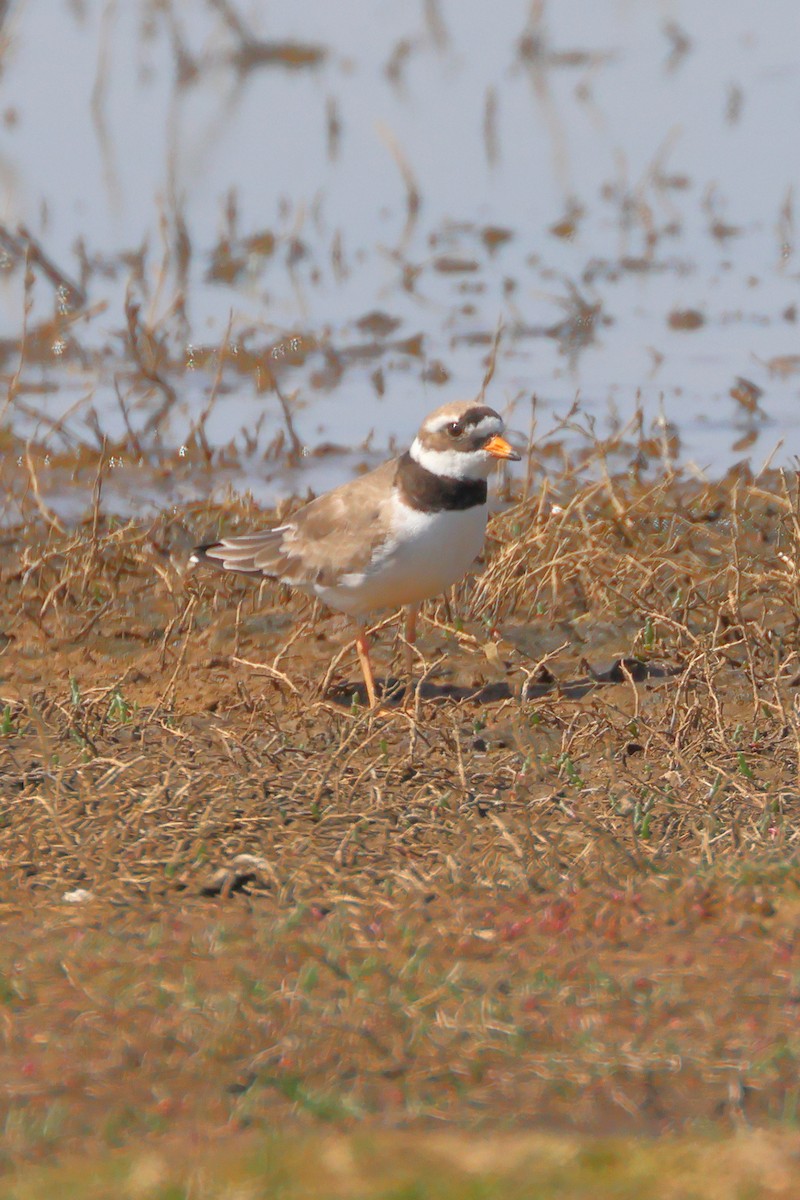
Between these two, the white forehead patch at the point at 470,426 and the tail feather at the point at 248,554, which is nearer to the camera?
the white forehead patch at the point at 470,426

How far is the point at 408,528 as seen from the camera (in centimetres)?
602

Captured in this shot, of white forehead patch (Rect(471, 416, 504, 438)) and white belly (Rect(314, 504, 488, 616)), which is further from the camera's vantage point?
white forehead patch (Rect(471, 416, 504, 438))

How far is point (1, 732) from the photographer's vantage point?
592 centimetres

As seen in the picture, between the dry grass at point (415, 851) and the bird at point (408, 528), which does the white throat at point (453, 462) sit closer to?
the bird at point (408, 528)

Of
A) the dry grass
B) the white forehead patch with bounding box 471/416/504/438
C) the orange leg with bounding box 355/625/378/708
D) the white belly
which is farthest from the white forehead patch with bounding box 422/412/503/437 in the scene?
the orange leg with bounding box 355/625/378/708

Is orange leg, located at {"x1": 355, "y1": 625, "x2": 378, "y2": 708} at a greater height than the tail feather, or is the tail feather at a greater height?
the tail feather

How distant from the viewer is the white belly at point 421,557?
6.00 m

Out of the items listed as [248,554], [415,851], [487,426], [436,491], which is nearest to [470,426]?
[487,426]

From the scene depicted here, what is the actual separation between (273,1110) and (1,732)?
2.64 m

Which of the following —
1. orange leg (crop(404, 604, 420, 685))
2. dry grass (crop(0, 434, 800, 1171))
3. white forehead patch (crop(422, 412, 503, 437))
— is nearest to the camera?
dry grass (crop(0, 434, 800, 1171))

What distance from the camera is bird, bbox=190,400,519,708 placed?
602cm

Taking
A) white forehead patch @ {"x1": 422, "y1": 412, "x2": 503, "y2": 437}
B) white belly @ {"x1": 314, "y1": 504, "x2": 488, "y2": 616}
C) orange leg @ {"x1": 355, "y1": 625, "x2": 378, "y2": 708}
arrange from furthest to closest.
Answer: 1. white forehead patch @ {"x1": 422, "y1": 412, "x2": 503, "y2": 437}
2. orange leg @ {"x1": 355, "y1": 625, "x2": 378, "y2": 708}
3. white belly @ {"x1": 314, "y1": 504, "x2": 488, "y2": 616}

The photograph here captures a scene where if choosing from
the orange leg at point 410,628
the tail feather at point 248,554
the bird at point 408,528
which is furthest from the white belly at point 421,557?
the tail feather at point 248,554

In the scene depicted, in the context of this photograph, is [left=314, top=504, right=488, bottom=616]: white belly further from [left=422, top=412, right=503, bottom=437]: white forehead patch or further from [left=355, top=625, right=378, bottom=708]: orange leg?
[left=422, top=412, right=503, bottom=437]: white forehead patch
